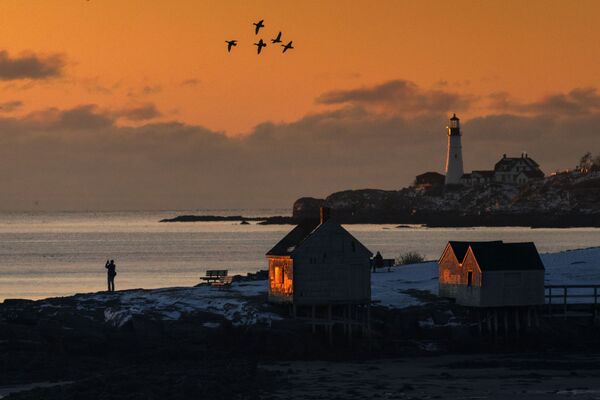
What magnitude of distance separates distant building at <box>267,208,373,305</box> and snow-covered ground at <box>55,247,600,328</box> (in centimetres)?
167

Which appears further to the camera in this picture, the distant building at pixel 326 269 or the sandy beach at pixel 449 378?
the distant building at pixel 326 269

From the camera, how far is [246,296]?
59.7 metres

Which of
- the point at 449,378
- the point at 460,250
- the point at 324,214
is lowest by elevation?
the point at 449,378

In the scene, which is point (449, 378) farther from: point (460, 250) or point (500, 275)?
point (460, 250)

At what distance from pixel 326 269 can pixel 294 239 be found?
2215mm

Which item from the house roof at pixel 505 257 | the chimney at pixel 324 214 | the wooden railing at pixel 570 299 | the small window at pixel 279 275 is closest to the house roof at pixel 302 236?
the chimney at pixel 324 214

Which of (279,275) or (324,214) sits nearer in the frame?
(279,275)

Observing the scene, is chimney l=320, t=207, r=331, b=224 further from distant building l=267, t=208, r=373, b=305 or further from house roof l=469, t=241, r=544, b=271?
house roof l=469, t=241, r=544, b=271

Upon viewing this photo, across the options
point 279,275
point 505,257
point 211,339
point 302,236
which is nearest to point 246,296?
point 279,275

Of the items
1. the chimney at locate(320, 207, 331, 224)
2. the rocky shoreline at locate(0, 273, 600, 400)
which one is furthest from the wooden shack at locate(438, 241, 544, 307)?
the chimney at locate(320, 207, 331, 224)

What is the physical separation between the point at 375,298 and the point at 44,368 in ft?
56.4

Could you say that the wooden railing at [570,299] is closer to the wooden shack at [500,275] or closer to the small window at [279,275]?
the wooden shack at [500,275]

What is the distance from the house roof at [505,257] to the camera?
56.0 meters

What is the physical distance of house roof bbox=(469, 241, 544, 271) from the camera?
5603 cm
